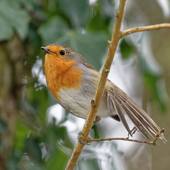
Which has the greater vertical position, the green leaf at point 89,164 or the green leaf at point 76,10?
the green leaf at point 76,10

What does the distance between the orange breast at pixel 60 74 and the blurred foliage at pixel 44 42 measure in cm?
32

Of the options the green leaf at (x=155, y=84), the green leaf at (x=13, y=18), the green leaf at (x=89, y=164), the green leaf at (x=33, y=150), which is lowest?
the green leaf at (x=33, y=150)

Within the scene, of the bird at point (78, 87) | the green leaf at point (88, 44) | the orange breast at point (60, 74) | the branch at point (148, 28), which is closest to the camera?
the branch at point (148, 28)

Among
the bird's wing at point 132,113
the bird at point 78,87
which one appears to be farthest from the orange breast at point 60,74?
the bird's wing at point 132,113

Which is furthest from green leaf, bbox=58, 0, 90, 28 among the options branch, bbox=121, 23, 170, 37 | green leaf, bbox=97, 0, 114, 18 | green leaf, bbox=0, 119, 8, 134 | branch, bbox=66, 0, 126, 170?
branch, bbox=121, 23, 170, 37

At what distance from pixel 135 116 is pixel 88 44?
79 cm

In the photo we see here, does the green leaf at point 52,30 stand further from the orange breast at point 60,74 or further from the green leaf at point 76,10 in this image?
the orange breast at point 60,74

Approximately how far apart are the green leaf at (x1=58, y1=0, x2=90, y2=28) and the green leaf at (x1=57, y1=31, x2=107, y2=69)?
0.09 m

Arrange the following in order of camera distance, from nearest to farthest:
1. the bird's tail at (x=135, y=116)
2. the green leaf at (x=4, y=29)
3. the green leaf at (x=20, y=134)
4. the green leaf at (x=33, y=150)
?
the bird's tail at (x=135, y=116)
the green leaf at (x=4, y=29)
the green leaf at (x=33, y=150)
the green leaf at (x=20, y=134)

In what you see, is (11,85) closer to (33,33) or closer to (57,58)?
(33,33)

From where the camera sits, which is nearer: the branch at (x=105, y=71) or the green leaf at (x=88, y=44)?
the branch at (x=105, y=71)

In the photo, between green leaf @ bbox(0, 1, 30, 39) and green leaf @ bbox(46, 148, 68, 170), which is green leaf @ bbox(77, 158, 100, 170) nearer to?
green leaf @ bbox(46, 148, 68, 170)

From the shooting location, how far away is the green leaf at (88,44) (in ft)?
10.1

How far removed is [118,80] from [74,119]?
38 centimetres
